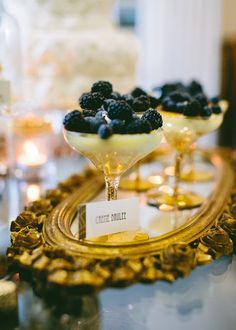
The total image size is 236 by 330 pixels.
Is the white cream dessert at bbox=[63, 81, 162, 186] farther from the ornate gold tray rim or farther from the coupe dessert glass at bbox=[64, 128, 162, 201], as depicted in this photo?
the ornate gold tray rim

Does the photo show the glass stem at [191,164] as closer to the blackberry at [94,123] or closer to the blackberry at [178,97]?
the blackberry at [178,97]

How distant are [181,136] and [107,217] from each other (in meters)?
0.34

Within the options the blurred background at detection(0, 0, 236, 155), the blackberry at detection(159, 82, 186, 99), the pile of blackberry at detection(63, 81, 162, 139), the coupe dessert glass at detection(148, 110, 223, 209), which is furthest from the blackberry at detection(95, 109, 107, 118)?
the blurred background at detection(0, 0, 236, 155)

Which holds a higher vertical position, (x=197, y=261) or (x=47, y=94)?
(x=47, y=94)

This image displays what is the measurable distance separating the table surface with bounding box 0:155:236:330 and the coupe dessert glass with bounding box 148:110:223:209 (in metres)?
0.32

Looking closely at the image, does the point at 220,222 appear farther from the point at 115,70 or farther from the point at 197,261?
the point at 115,70

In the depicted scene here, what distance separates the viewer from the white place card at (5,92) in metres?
1.16

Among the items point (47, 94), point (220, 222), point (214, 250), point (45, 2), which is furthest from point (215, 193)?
point (45, 2)

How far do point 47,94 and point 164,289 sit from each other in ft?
3.15

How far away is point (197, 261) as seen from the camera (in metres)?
0.84

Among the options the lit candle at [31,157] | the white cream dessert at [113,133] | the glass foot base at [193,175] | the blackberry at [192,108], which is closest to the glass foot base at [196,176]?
the glass foot base at [193,175]

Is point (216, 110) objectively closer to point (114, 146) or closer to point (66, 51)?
point (114, 146)

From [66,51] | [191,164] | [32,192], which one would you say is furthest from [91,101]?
[66,51]

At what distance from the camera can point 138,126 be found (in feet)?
2.70
